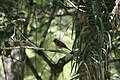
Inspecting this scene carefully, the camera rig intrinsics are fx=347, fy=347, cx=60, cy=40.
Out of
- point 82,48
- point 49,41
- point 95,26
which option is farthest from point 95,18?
point 49,41

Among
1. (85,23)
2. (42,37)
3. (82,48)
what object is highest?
(85,23)

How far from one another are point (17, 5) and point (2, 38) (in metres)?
0.29

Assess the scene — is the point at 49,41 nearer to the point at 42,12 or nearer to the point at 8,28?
the point at 42,12

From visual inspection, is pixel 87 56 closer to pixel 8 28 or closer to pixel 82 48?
pixel 82 48

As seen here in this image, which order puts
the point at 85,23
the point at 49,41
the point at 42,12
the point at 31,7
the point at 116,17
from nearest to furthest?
the point at 116,17
the point at 85,23
the point at 31,7
the point at 42,12
the point at 49,41

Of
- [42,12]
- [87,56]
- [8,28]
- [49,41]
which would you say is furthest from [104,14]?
[49,41]

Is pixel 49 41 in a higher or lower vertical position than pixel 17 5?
lower

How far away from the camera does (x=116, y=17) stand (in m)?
1.22

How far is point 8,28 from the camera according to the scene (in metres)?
1.71

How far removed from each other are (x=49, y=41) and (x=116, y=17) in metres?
1.33

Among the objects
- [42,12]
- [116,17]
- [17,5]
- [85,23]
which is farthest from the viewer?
[42,12]

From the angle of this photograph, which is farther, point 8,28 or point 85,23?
point 8,28

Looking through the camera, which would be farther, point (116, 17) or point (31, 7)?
point (31, 7)

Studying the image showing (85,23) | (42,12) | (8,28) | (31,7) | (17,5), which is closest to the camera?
(85,23)
